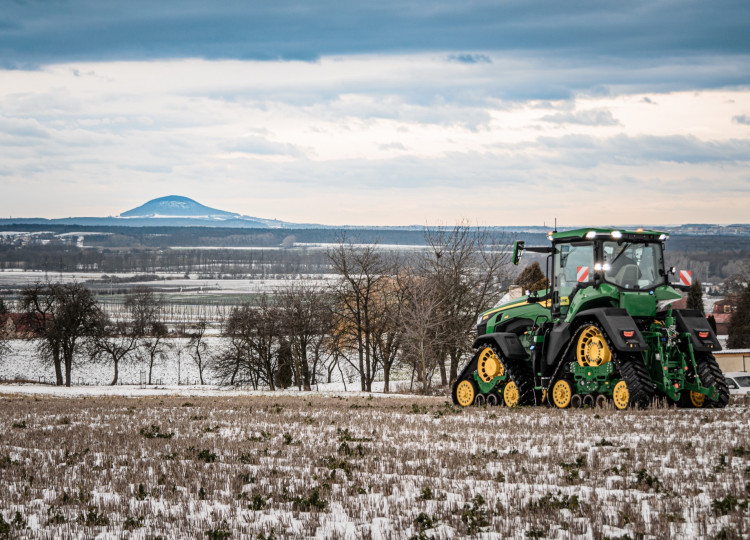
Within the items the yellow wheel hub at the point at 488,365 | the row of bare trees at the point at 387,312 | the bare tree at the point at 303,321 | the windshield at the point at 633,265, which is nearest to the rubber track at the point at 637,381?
the windshield at the point at 633,265

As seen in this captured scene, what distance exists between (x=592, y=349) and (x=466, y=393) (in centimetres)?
456

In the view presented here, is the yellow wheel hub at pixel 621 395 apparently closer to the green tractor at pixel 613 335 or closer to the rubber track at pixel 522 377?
the green tractor at pixel 613 335

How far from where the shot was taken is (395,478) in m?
9.95

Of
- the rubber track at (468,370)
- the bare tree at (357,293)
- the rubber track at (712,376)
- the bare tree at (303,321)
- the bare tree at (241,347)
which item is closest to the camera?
the rubber track at (712,376)

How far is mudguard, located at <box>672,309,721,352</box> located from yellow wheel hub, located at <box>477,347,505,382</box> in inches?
181

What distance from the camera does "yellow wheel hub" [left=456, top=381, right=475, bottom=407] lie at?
20.0 metres

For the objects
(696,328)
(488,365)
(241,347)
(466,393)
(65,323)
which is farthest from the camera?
(65,323)

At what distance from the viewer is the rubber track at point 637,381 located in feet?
49.8

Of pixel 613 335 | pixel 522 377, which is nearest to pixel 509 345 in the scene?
pixel 522 377

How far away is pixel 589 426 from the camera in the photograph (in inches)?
532

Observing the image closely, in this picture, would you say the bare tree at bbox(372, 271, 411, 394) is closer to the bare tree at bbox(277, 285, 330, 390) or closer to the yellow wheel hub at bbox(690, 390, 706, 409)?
the bare tree at bbox(277, 285, 330, 390)

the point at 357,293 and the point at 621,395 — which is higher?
the point at 357,293

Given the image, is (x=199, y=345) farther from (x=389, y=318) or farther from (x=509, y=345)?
(x=509, y=345)

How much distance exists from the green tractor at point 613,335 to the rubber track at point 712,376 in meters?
0.02
